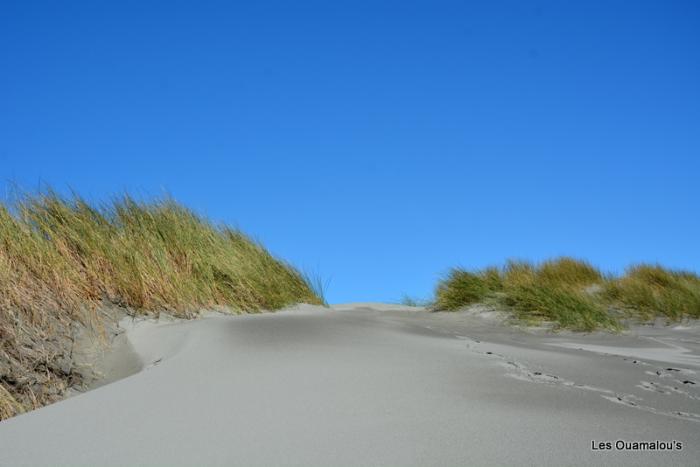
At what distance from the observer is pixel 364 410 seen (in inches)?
82.5

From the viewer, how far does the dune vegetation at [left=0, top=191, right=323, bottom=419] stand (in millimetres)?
3947

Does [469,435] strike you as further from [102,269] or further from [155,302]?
[102,269]

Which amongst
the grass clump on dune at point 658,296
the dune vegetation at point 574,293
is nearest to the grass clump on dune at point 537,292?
the dune vegetation at point 574,293

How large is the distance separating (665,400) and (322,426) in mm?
1384

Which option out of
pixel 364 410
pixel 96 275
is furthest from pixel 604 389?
pixel 96 275

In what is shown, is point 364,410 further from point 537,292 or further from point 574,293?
point 574,293

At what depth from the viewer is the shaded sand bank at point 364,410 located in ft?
5.76

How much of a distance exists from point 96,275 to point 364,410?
11.7 ft

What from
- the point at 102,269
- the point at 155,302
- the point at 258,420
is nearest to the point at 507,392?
the point at 258,420

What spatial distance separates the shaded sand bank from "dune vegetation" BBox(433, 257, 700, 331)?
3.13 metres

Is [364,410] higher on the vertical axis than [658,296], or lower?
lower

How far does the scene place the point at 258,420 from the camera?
2027mm

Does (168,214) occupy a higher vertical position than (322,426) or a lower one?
higher

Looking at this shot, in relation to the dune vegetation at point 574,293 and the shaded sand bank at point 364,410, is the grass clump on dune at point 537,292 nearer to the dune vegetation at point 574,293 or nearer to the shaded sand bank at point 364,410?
the dune vegetation at point 574,293
